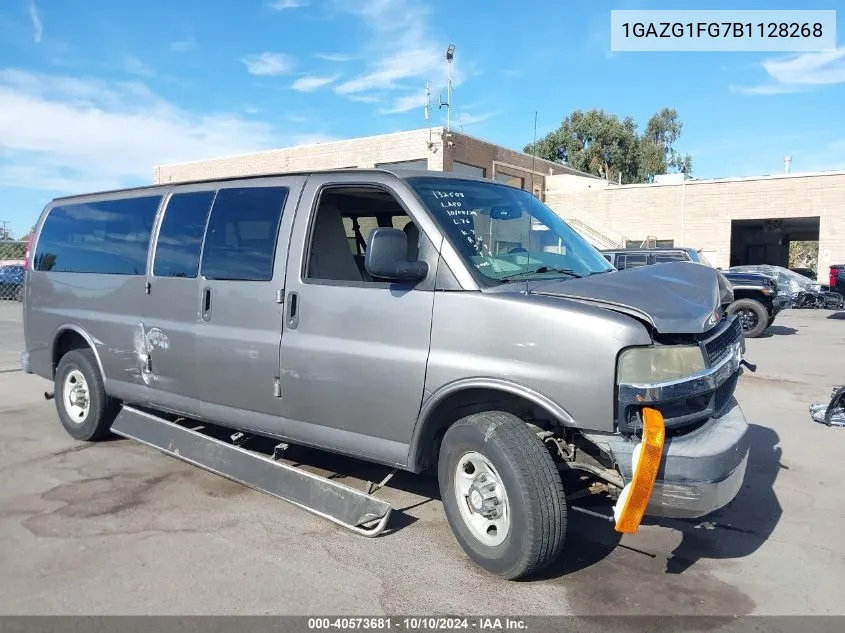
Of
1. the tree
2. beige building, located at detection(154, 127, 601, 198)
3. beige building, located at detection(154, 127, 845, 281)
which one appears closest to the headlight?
beige building, located at detection(154, 127, 601, 198)

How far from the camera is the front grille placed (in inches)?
134

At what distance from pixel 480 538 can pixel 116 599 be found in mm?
1852

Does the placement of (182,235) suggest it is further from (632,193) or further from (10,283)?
(632,193)

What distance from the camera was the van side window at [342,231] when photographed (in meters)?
4.29

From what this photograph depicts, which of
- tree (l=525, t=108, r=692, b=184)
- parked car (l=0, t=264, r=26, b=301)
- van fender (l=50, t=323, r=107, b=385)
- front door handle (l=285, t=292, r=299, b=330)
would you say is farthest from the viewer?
tree (l=525, t=108, r=692, b=184)

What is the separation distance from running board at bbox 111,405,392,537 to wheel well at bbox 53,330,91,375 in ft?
2.83

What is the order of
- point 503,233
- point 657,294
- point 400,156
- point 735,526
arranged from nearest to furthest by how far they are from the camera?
point 657,294 < point 503,233 < point 735,526 < point 400,156

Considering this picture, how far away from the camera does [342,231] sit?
4574mm

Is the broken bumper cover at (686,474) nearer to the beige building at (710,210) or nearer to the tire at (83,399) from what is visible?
the tire at (83,399)

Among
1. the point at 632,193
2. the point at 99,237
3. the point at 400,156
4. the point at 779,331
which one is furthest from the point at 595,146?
the point at 99,237

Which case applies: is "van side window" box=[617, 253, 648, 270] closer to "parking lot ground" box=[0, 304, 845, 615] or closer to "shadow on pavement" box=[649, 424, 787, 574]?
"parking lot ground" box=[0, 304, 845, 615]

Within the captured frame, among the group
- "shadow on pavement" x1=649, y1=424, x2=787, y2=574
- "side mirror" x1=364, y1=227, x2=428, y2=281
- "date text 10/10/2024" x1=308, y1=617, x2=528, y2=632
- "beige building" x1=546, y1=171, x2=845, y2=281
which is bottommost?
"shadow on pavement" x1=649, y1=424, x2=787, y2=574

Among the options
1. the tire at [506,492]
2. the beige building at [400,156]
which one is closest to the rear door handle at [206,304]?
the tire at [506,492]

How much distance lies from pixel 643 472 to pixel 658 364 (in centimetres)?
52
